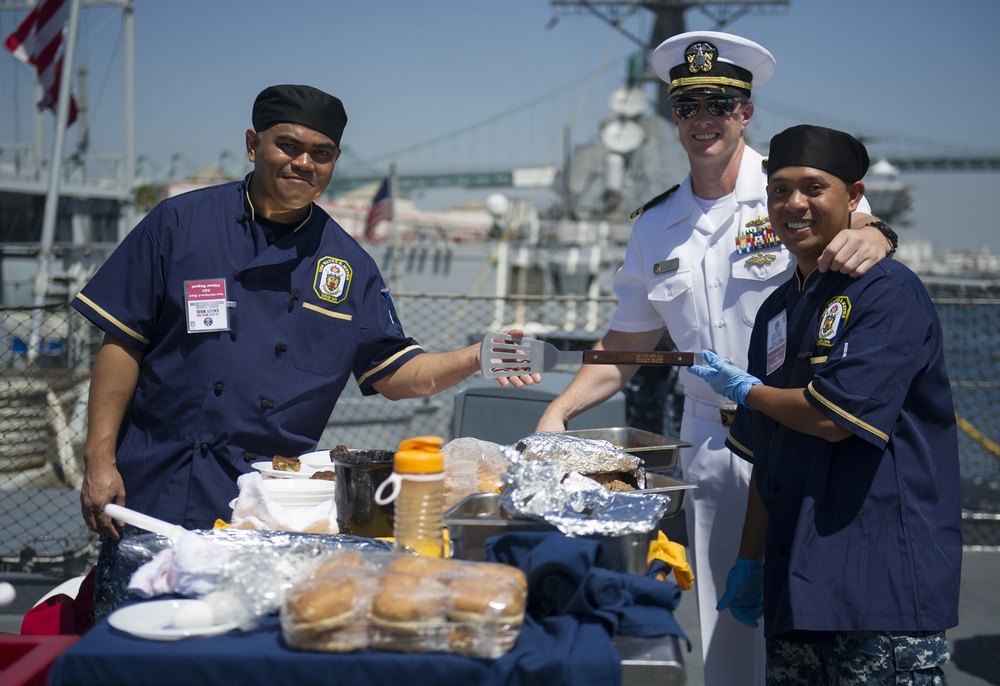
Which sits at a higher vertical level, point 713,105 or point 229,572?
point 713,105

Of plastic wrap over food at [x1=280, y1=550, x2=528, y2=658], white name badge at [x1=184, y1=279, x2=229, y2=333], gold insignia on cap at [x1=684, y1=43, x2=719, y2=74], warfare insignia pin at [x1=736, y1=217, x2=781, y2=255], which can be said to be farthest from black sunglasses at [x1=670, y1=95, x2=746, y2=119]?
plastic wrap over food at [x1=280, y1=550, x2=528, y2=658]

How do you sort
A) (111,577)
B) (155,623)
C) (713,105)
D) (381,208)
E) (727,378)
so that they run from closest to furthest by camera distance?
(155,623), (727,378), (111,577), (713,105), (381,208)

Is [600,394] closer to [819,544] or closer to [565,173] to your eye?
[819,544]

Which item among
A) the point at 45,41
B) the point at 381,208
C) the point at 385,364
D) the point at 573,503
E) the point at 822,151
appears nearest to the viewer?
the point at 573,503

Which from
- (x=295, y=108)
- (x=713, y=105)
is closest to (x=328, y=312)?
(x=295, y=108)

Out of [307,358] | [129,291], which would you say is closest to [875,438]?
[307,358]

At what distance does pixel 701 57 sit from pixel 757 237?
25.3 inches

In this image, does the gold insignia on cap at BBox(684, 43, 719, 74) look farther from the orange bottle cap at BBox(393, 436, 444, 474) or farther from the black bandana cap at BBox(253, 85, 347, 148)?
the orange bottle cap at BBox(393, 436, 444, 474)

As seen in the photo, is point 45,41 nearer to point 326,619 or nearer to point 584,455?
point 584,455

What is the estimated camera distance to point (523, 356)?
229 centimetres

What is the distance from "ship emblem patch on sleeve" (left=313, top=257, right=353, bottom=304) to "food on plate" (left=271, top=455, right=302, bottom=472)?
0.51 metres

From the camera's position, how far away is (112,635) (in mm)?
1421

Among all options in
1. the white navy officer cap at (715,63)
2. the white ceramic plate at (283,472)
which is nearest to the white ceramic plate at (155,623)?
the white ceramic plate at (283,472)

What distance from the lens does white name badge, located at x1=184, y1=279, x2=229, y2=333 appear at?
7.89 ft
